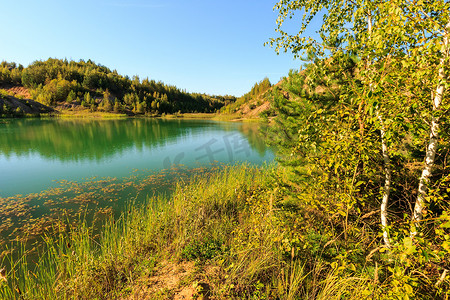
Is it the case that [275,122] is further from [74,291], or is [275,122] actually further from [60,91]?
[60,91]

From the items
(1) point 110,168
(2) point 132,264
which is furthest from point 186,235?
(1) point 110,168

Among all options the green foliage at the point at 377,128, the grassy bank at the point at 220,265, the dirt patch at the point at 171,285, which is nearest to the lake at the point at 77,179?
the grassy bank at the point at 220,265

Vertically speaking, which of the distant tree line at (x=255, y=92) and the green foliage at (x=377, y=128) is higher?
the distant tree line at (x=255, y=92)

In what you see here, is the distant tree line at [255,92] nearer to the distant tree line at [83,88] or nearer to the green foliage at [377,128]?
the distant tree line at [83,88]

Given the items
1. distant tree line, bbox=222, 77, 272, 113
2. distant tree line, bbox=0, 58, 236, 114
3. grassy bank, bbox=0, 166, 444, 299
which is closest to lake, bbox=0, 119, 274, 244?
grassy bank, bbox=0, 166, 444, 299

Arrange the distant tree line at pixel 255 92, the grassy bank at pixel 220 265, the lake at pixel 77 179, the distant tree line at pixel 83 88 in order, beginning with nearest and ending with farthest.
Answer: the grassy bank at pixel 220 265, the lake at pixel 77 179, the distant tree line at pixel 83 88, the distant tree line at pixel 255 92

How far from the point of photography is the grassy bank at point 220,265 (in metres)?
2.90

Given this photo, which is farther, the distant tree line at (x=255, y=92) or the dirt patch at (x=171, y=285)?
the distant tree line at (x=255, y=92)

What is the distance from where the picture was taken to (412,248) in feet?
4.96

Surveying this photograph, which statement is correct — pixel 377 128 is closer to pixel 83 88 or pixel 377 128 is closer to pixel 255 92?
pixel 83 88

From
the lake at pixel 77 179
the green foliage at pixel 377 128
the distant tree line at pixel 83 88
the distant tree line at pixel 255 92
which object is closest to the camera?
the green foliage at pixel 377 128

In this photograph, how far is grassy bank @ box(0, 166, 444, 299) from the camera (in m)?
2.90

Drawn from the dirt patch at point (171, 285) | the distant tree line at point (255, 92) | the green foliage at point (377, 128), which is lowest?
the dirt patch at point (171, 285)

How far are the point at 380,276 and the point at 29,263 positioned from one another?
7.57 m
